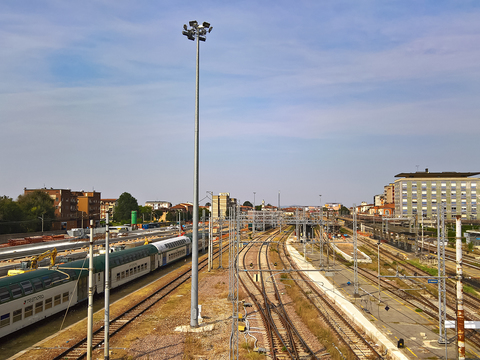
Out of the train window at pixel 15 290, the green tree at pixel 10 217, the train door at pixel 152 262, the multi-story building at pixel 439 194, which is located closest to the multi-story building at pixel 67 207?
the green tree at pixel 10 217

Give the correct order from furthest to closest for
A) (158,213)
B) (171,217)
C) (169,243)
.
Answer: (158,213) < (171,217) < (169,243)

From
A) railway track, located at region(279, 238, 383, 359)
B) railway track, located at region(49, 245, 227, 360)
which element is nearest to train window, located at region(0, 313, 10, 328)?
railway track, located at region(49, 245, 227, 360)

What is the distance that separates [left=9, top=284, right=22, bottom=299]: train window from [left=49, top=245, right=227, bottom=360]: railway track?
13.5 ft

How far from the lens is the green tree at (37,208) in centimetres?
8256

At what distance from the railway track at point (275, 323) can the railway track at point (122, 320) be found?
7.35 metres

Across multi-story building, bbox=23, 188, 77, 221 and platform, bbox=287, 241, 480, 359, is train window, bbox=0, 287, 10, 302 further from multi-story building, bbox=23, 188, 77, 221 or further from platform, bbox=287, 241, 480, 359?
multi-story building, bbox=23, 188, 77, 221

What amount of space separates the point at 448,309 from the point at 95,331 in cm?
2589

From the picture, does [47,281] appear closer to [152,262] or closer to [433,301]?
[152,262]

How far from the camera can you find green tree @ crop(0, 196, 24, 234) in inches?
2926

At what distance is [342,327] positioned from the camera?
22.3 metres

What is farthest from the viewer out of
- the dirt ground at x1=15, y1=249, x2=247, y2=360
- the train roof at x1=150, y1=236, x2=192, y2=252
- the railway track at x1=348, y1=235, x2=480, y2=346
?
the train roof at x1=150, y1=236, x2=192, y2=252

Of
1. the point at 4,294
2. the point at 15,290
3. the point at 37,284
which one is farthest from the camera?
the point at 37,284

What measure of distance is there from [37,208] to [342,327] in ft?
275

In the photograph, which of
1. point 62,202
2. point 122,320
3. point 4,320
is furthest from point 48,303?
point 62,202
